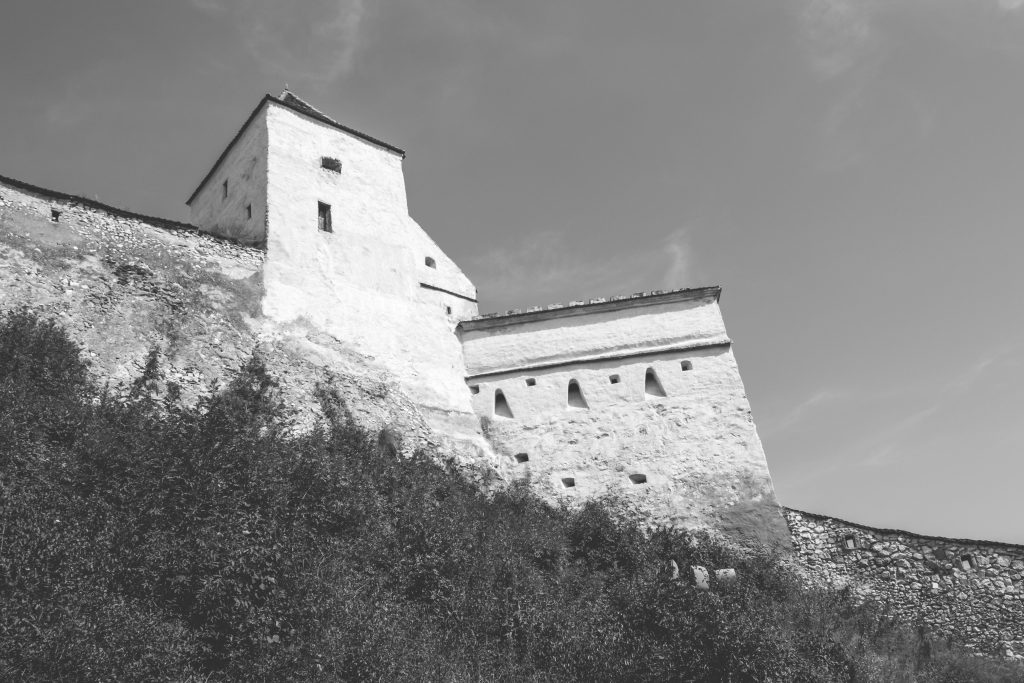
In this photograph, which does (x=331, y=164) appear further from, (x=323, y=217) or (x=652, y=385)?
(x=652, y=385)

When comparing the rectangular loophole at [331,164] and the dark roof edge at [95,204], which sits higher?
the rectangular loophole at [331,164]

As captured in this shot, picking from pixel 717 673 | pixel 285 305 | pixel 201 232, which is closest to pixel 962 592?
pixel 717 673

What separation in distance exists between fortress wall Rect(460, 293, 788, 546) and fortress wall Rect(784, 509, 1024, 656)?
1.52 m

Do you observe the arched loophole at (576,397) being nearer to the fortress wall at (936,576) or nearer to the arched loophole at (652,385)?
the arched loophole at (652,385)

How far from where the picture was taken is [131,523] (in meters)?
12.9

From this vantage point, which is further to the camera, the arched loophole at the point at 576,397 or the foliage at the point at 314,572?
the arched loophole at the point at 576,397

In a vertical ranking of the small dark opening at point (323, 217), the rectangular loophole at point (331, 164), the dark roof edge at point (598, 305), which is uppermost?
the rectangular loophole at point (331, 164)

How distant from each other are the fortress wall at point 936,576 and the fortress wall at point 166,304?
10244mm

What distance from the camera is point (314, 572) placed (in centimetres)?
1360

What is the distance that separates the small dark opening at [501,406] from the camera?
24.2 metres

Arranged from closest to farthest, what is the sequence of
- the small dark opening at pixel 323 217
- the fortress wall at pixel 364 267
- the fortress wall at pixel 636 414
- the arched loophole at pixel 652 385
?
the fortress wall at pixel 364 267, the fortress wall at pixel 636 414, the small dark opening at pixel 323 217, the arched loophole at pixel 652 385

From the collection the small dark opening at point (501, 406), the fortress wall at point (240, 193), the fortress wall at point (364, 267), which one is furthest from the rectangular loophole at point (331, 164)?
the small dark opening at point (501, 406)

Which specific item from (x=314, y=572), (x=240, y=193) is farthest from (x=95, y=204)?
(x=314, y=572)

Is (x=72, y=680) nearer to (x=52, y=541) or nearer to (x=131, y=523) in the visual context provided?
(x=52, y=541)
